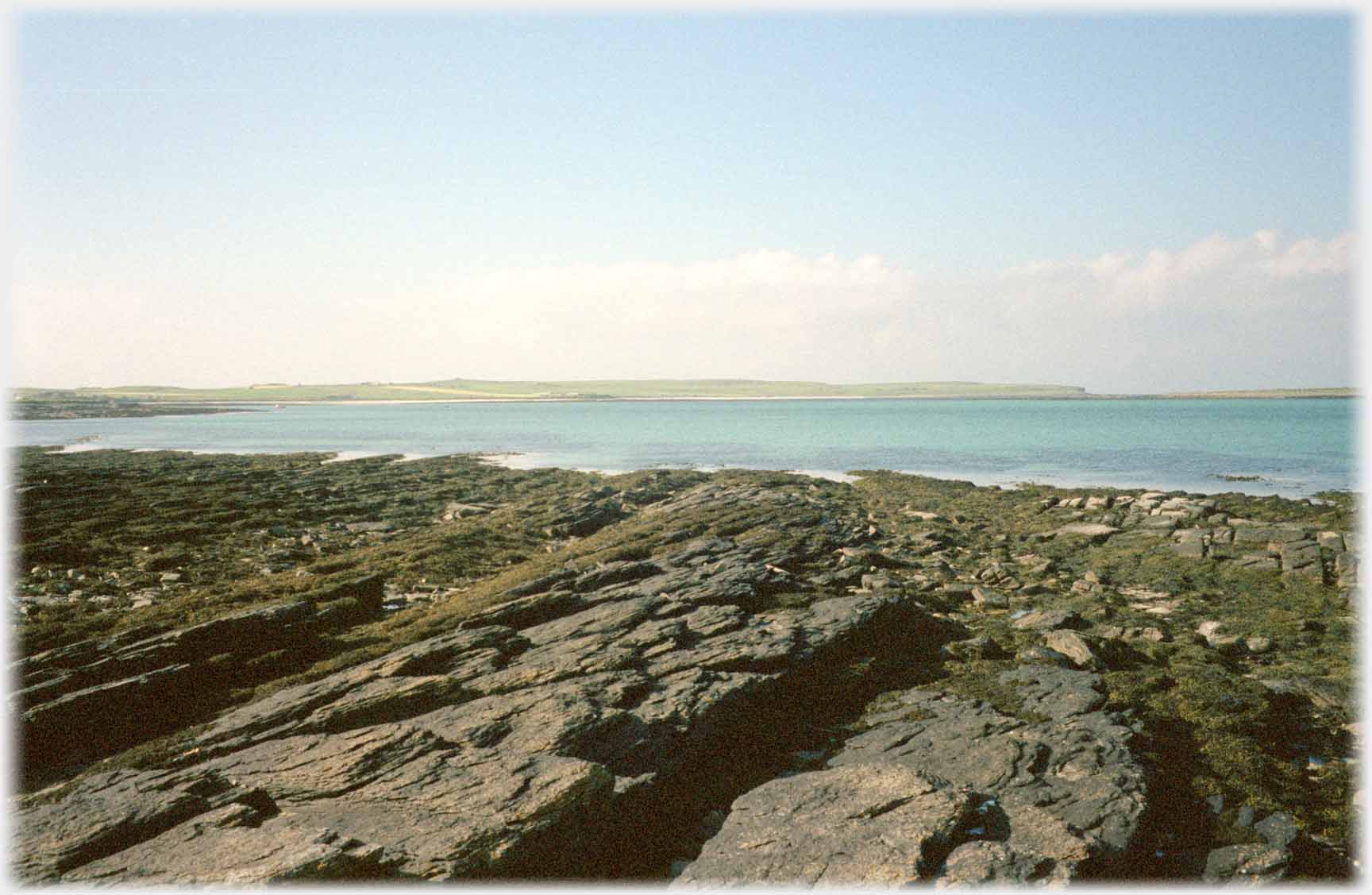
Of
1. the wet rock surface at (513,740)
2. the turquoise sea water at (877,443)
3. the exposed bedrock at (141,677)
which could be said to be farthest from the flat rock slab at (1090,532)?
the exposed bedrock at (141,677)

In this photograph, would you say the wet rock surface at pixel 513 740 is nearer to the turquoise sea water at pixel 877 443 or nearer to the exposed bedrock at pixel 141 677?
the exposed bedrock at pixel 141 677

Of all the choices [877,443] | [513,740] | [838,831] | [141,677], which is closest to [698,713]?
[513,740]

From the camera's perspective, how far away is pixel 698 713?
489 inches

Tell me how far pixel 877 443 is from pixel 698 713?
282 feet

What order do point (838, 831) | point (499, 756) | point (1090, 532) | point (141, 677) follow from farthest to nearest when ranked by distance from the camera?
point (1090, 532)
point (141, 677)
point (499, 756)
point (838, 831)

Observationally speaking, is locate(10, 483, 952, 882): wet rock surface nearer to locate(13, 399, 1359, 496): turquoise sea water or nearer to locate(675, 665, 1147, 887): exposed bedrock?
locate(675, 665, 1147, 887): exposed bedrock

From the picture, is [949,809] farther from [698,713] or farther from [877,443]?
[877,443]

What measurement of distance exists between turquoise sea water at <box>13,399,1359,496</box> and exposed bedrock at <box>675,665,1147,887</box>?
43.4m

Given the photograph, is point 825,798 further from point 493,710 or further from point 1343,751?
point 1343,751

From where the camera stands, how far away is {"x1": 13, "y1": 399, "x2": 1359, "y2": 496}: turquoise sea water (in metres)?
58.8

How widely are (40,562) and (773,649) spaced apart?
27971mm

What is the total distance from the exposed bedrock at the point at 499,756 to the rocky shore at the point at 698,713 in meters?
0.05

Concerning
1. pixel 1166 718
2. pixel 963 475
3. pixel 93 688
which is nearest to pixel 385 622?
pixel 93 688

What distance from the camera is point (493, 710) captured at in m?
12.1
